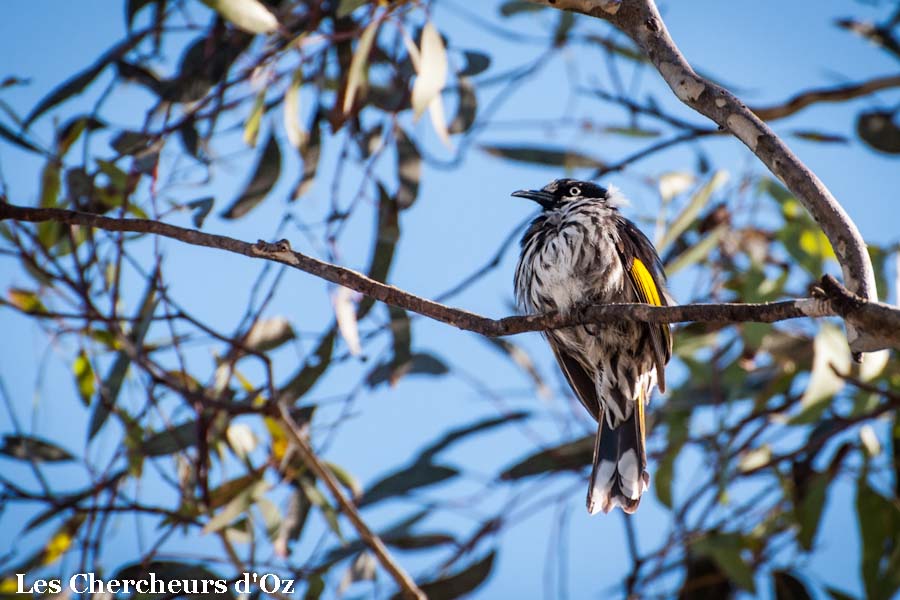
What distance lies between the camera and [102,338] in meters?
4.73

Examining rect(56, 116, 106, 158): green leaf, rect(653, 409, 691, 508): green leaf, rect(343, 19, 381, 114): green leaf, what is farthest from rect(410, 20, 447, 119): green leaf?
rect(653, 409, 691, 508): green leaf

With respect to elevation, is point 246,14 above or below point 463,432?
above

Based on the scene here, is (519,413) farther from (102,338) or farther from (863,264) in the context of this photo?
(863,264)

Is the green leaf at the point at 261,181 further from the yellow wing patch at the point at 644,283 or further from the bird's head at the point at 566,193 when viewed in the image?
the yellow wing patch at the point at 644,283

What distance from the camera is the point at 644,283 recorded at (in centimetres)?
399

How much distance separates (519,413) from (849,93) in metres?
2.31

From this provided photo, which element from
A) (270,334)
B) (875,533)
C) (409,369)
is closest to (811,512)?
(875,533)

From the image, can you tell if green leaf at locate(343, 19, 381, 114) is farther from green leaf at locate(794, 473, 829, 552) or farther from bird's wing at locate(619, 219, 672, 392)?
green leaf at locate(794, 473, 829, 552)

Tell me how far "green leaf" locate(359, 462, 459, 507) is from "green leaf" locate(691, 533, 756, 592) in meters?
1.22

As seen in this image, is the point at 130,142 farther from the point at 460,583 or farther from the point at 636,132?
the point at 636,132

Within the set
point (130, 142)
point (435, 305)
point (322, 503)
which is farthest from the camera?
point (322, 503)

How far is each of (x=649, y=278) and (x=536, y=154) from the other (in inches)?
64.1

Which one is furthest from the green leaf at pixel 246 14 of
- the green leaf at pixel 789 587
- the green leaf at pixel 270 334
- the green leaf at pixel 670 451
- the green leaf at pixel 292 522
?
the green leaf at pixel 789 587

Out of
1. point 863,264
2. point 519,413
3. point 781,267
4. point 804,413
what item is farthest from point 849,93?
point 863,264
